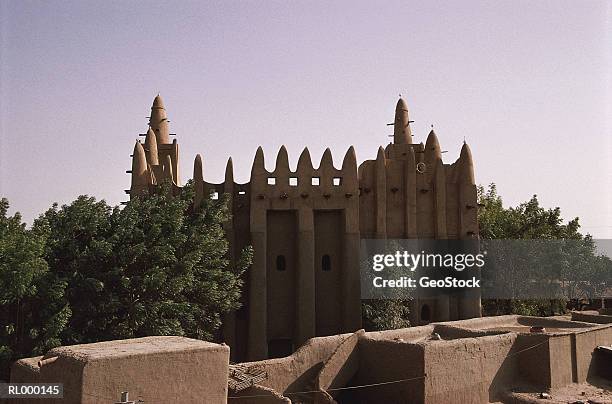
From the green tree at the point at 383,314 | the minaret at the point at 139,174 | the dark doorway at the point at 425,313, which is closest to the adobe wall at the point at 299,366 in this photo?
the green tree at the point at 383,314

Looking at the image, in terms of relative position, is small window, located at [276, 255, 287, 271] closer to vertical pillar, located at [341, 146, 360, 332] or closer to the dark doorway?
vertical pillar, located at [341, 146, 360, 332]

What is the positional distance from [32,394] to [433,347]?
28.5ft

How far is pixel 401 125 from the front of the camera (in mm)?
30500

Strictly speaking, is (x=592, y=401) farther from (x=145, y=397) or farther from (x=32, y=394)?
(x=32, y=394)

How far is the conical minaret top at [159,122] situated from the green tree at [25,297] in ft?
41.8

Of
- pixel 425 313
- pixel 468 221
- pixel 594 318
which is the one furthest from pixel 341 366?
pixel 594 318

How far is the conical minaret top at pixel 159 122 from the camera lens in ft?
86.6

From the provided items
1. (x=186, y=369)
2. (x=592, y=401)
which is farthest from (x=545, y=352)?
(x=186, y=369)

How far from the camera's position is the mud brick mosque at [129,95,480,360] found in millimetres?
21172

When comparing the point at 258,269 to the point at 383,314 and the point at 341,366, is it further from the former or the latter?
the point at 341,366

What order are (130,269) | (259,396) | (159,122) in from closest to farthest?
(259,396), (130,269), (159,122)

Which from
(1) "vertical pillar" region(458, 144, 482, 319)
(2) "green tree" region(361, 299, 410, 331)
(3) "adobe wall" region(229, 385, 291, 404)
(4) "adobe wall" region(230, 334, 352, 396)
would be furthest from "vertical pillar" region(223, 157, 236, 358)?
(1) "vertical pillar" region(458, 144, 482, 319)

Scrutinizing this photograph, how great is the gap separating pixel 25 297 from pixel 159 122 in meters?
14.2

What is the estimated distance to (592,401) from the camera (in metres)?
16.1
